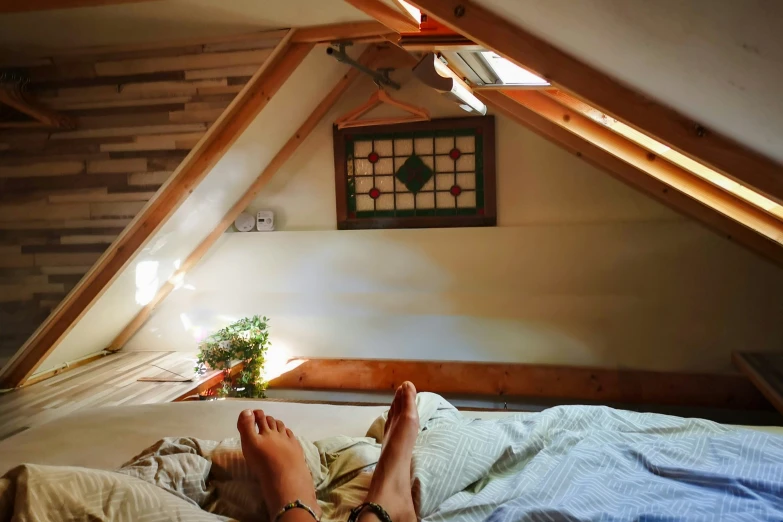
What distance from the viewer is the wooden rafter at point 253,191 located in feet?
11.2

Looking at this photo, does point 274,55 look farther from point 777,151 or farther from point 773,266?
point 773,266

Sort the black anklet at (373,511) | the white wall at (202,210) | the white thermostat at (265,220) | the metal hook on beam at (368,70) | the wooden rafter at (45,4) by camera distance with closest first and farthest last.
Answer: the black anklet at (373,511)
the wooden rafter at (45,4)
the metal hook on beam at (368,70)
the white wall at (202,210)
the white thermostat at (265,220)

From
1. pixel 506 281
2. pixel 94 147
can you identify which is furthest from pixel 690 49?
pixel 506 281

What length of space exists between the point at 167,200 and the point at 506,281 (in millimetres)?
1930

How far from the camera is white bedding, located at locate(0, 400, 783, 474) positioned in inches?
60.9

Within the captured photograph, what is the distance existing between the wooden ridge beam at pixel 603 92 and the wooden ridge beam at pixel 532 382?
2.19 m

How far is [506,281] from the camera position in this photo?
3.38 metres

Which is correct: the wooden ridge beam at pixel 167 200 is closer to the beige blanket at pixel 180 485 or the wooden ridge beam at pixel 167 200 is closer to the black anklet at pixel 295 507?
the beige blanket at pixel 180 485

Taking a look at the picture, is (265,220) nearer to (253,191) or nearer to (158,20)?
(253,191)

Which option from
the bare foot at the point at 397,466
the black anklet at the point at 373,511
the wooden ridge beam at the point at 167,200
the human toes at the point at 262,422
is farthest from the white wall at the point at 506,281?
the black anklet at the point at 373,511

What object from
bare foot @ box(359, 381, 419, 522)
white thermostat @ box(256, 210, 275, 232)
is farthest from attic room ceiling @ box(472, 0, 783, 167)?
white thermostat @ box(256, 210, 275, 232)

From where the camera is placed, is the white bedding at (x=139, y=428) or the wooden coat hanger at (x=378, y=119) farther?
the wooden coat hanger at (x=378, y=119)

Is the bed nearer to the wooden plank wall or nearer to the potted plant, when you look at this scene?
the wooden plank wall

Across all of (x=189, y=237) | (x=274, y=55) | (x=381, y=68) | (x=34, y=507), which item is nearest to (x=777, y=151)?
(x=34, y=507)
